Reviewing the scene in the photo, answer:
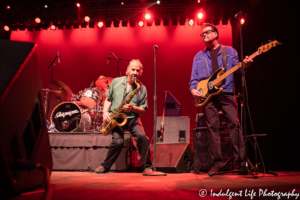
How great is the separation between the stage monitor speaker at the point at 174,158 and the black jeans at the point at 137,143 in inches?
21.6

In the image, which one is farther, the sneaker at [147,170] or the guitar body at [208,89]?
the sneaker at [147,170]

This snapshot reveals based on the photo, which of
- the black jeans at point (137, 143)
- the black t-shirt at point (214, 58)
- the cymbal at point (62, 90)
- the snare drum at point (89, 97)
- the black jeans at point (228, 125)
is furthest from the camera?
the snare drum at point (89, 97)

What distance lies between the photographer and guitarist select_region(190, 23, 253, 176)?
3.43 m

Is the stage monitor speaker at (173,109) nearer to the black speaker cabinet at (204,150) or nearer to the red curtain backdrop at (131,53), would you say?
the black speaker cabinet at (204,150)

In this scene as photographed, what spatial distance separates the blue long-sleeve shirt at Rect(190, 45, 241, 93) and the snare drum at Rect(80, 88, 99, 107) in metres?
3.41

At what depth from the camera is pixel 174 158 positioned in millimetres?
4477

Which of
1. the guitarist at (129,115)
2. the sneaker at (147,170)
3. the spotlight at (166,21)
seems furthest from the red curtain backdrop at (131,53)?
the sneaker at (147,170)

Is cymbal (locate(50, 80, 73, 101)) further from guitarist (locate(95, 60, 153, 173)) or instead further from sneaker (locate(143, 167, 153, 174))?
sneaker (locate(143, 167, 153, 174))

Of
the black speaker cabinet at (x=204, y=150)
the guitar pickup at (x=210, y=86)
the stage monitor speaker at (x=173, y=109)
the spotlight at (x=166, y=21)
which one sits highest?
the spotlight at (x=166, y=21)

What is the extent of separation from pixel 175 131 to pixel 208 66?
1.93 meters

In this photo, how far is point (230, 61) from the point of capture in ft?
12.2

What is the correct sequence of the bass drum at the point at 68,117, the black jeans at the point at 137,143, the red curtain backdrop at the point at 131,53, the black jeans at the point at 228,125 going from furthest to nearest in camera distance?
1. the red curtain backdrop at the point at 131,53
2. the bass drum at the point at 68,117
3. the black jeans at the point at 137,143
4. the black jeans at the point at 228,125

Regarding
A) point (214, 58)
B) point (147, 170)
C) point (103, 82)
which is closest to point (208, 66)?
point (214, 58)

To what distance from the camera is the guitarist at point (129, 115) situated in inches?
157
